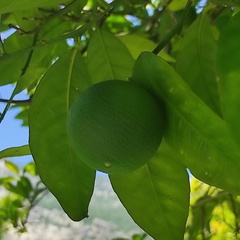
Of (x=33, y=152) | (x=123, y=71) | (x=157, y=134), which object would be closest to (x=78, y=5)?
(x=123, y=71)

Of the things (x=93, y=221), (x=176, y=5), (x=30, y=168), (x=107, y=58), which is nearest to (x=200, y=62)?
(x=107, y=58)

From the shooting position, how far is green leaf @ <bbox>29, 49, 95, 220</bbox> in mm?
807

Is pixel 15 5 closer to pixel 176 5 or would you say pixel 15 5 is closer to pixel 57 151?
pixel 57 151

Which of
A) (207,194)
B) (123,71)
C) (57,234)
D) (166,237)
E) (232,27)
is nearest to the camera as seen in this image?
(232,27)

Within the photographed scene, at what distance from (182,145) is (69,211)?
25cm

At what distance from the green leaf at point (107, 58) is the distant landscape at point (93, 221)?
1.91m

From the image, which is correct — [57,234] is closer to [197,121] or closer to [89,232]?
[89,232]

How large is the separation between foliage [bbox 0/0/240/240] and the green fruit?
2cm

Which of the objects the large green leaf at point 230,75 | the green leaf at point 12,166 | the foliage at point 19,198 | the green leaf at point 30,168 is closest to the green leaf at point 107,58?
the large green leaf at point 230,75

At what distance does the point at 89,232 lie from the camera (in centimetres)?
289

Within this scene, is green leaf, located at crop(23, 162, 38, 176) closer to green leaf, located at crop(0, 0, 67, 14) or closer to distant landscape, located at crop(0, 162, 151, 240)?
distant landscape, located at crop(0, 162, 151, 240)

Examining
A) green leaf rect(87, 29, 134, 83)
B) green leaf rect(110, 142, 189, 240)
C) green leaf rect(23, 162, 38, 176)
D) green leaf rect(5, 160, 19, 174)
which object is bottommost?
green leaf rect(5, 160, 19, 174)

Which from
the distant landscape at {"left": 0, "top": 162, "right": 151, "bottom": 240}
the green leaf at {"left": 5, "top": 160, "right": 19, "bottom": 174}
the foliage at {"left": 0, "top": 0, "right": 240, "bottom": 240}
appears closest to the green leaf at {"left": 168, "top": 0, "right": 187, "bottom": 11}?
the foliage at {"left": 0, "top": 0, "right": 240, "bottom": 240}

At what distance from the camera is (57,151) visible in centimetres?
82
